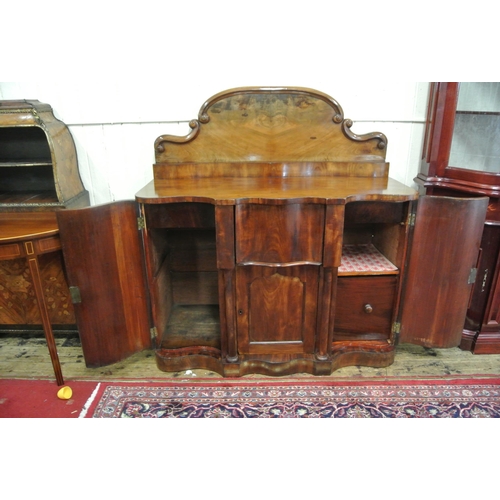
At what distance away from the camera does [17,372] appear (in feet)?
6.72

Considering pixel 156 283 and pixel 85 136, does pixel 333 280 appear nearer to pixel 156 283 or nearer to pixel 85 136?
pixel 156 283

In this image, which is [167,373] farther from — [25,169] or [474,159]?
[474,159]

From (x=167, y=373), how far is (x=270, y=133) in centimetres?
144

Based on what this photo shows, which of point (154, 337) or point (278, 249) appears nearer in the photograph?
point (278, 249)

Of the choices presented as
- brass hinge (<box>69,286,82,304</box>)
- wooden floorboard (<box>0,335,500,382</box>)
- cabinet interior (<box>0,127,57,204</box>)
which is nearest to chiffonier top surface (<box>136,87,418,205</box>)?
brass hinge (<box>69,286,82,304</box>)

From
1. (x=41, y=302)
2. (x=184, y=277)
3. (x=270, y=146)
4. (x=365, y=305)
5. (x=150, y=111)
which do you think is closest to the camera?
(x=41, y=302)

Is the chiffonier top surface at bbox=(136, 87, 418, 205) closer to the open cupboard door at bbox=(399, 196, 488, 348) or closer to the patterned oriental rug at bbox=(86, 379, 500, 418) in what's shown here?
the open cupboard door at bbox=(399, 196, 488, 348)

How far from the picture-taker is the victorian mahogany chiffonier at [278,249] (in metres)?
1.69

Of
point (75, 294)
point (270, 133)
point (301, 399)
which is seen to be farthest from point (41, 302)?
point (270, 133)

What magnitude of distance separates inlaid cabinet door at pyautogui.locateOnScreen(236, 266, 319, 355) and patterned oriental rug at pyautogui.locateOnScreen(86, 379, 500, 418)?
20 centimetres

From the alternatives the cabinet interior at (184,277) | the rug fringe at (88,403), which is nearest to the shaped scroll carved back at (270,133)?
the cabinet interior at (184,277)

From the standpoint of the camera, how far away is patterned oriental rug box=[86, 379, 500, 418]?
1.73m

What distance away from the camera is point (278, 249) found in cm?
170

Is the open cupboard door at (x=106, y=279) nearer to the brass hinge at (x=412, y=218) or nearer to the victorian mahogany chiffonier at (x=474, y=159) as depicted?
the brass hinge at (x=412, y=218)
